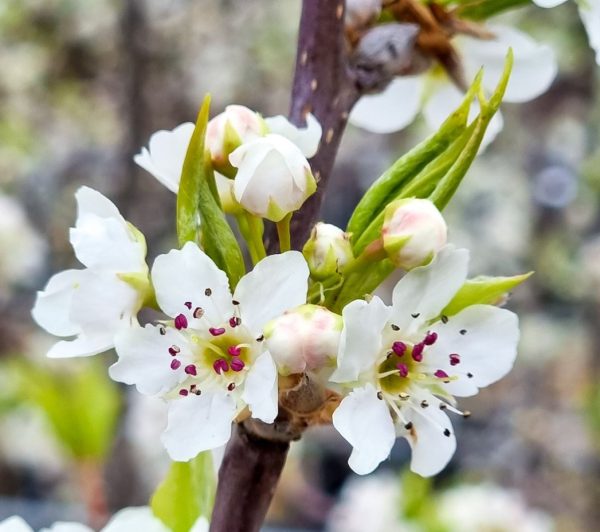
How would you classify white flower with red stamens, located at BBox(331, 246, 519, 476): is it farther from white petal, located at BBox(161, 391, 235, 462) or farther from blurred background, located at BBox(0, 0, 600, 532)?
blurred background, located at BBox(0, 0, 600, 532)

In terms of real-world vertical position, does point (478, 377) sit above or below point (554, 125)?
above

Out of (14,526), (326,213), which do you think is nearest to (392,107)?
(14,526)

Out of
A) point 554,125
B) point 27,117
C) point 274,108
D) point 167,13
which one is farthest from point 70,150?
point 554,125

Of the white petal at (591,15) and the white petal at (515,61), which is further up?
the white petal at (591,15)

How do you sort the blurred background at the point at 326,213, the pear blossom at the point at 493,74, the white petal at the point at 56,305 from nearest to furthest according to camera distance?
1. the white petal at the point at 56,305
2. the pear blossom at the point at 493,74
3. the blurred background at the point at 326,213

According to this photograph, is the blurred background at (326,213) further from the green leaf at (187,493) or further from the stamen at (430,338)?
the stamen at (430,338)

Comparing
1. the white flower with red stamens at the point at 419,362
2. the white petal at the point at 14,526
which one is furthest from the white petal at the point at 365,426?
the white petal at the point at 14,526

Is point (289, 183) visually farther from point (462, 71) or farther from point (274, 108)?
point (274, 108)

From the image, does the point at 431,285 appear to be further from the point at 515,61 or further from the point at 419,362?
the point at 515,61

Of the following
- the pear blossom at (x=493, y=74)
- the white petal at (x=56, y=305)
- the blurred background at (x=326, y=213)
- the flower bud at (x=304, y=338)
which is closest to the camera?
the flower bud at (x=304, y=338)
